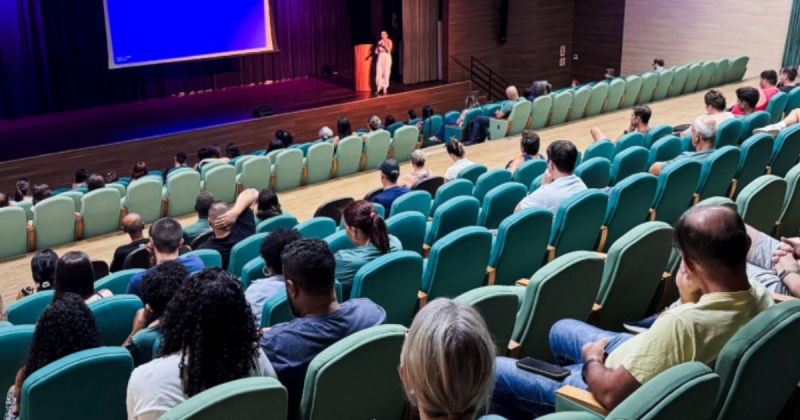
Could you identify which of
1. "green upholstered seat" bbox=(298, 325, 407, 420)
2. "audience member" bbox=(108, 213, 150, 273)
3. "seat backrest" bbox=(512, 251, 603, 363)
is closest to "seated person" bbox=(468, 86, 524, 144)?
"audience member" bbox=(108, 213, 150, 273)

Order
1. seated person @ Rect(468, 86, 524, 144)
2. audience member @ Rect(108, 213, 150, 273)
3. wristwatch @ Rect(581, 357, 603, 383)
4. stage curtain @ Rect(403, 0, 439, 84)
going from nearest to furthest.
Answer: wristwatch @ Rect(581, 357, 603, 383) < audience member @ Rect(108, 213, 150, 273) < seated person @ Rect(468, 86, 524, 144) < stage curtain @ Rect(403, 0, 439, 84)

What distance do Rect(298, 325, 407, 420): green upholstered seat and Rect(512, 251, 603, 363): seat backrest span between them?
0.67m

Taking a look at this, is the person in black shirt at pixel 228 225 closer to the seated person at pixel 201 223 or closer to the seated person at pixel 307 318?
the seated person at pixel 201 223

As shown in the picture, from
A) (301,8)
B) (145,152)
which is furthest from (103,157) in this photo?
(301,8)

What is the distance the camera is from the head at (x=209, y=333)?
2.32 meters

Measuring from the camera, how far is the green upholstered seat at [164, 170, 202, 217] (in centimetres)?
762

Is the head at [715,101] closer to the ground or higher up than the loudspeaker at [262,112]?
higher up

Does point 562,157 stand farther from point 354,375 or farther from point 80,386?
point 80,386

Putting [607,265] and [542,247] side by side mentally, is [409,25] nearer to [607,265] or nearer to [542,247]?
[542,247]

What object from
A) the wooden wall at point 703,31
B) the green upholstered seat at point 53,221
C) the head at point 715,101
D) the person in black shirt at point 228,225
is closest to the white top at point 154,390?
the person in black shirt at point 228,225

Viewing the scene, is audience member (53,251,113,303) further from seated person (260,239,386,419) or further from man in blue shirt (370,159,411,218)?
man in blue shirt (370,159,411,218)

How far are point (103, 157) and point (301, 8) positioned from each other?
6.67m

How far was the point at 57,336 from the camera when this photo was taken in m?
2.70

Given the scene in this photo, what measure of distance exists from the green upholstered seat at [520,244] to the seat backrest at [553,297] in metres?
0.90
